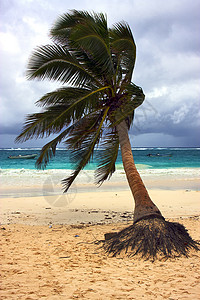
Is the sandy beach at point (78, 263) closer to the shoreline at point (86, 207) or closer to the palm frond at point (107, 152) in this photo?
the shoreline at point (86, 207)

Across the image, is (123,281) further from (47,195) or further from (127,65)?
(47,195)

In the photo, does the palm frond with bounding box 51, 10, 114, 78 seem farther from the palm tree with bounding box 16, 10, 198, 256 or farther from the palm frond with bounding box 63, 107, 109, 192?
the palm frond with bounding box 63, 107, 109, 192

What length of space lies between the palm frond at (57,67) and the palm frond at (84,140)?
3.14 feet

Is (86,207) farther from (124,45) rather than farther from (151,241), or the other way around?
(124,45)

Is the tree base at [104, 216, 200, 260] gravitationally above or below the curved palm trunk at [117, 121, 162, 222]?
below

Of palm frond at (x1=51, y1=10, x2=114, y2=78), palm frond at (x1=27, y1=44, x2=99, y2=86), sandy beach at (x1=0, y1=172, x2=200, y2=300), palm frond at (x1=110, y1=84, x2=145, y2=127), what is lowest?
sandy beach at (x1=0, y1=172, x2=200, y2=300)

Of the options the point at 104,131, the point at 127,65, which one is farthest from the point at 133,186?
the point at 127,65

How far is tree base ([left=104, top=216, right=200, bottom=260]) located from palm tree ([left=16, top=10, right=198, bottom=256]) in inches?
2.5

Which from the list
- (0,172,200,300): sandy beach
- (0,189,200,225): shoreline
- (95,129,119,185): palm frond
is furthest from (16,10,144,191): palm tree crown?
(0,189,200,225): shoreline

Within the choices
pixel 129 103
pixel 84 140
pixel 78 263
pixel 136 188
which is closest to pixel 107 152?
pixel 84 140

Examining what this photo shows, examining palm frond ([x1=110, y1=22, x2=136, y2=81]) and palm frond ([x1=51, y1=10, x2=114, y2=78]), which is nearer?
palm frond ([x1=51, y1=10, x2=114, y2=78])

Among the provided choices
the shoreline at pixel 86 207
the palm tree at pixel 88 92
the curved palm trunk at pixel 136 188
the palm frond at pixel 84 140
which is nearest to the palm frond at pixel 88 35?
the palm tree at pixel 88 92

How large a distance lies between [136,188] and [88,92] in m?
2.45

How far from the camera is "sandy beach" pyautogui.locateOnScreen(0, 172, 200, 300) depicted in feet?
11.9
